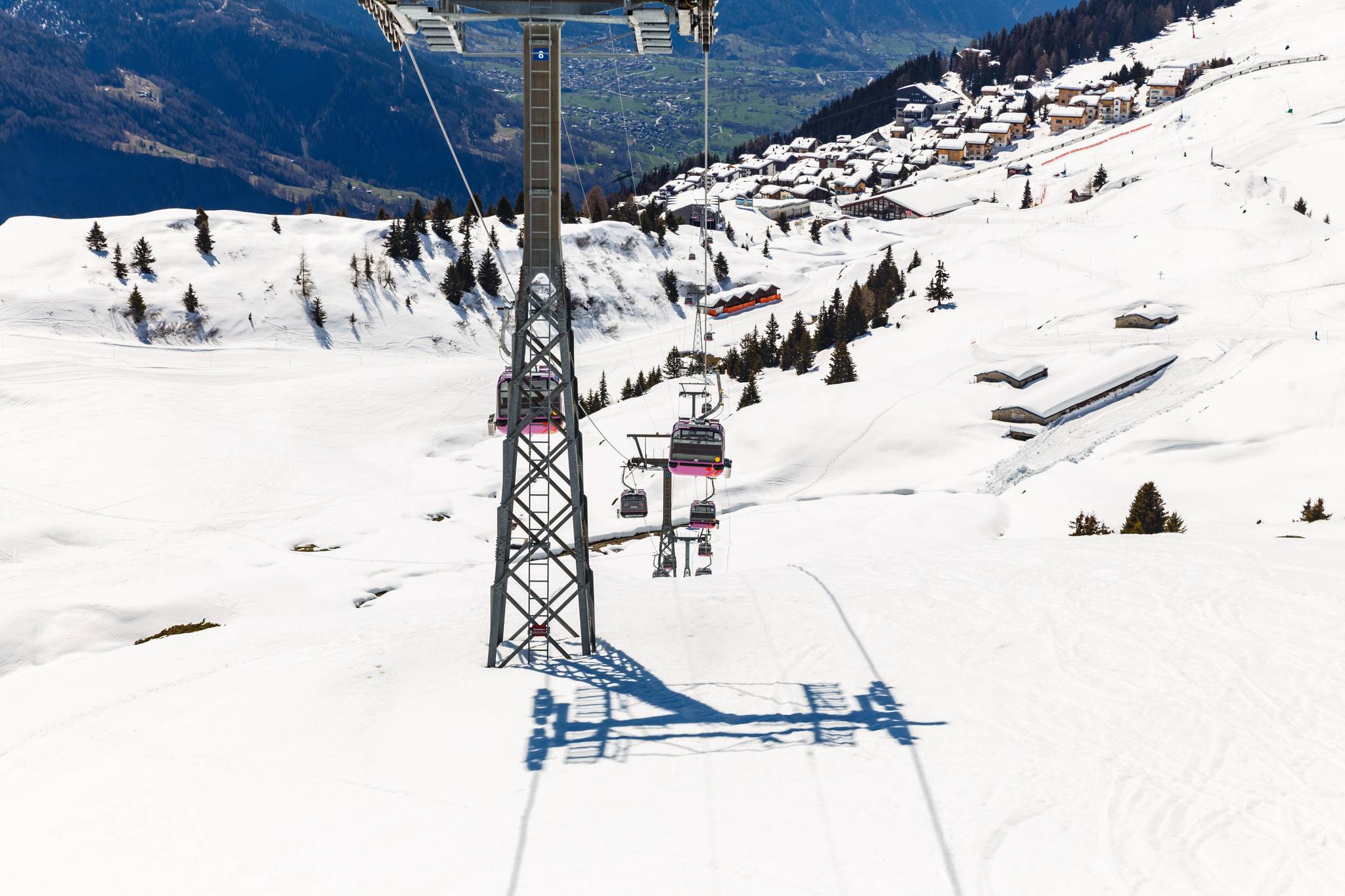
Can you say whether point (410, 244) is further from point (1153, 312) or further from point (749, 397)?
point (1153, 312)

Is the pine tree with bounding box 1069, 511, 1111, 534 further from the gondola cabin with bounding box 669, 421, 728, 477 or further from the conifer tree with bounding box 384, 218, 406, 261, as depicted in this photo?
the conifer tree with bounding box 384, 218, 406, 261

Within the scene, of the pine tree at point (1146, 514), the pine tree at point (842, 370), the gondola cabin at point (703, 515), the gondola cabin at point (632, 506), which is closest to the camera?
the gondola cabin at point (632, 506)

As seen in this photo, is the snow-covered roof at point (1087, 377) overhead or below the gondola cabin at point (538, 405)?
below

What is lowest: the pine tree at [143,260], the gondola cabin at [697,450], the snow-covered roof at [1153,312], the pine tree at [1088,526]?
the pine tree at [1088,526]

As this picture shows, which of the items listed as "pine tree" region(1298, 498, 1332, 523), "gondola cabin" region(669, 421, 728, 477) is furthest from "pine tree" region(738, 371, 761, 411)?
"pine tree" region(1298, 498, 1332, 523)

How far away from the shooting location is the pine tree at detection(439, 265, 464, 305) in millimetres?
80125

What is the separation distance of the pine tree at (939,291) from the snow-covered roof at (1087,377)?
20429 mm

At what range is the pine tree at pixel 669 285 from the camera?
91875 millimetres

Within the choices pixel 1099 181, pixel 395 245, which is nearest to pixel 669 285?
pixel 395 245

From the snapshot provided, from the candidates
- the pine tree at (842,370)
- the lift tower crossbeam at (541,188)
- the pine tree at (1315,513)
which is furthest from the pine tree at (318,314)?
the pine tree at (1315,513)

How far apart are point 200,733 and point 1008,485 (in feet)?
119

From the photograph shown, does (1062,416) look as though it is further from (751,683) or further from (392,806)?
(392,806)

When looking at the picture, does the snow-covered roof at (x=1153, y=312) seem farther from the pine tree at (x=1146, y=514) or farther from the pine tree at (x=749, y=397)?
the pine tree at (x=1146, y=514)

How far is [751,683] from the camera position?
16875 mm
